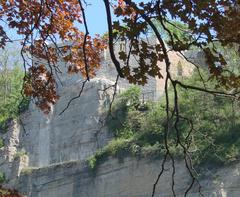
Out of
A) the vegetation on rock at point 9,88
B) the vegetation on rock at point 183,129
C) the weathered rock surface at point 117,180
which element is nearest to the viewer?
the weathered rock surface at point 117,180

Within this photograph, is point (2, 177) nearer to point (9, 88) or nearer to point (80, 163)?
point (80, 163)

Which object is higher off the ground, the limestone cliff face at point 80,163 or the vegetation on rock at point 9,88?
the vegetation on rock at point 9,88

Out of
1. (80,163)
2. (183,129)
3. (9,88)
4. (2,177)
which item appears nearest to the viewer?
(183,129)

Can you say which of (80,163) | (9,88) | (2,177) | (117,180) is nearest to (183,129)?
(117,180)

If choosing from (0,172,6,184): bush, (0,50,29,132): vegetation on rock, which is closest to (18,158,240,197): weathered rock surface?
(0,172,6,184): bush

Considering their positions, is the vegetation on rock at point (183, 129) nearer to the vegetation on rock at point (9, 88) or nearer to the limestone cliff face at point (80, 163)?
the limestone cliff face at point (80, 163)

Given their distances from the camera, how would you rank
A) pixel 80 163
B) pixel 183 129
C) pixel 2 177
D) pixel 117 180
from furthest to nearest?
pixel 2 177 < pixel 80 163 < pixel 117 180 < pixel 183 129

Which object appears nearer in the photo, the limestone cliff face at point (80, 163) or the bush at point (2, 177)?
the limestone cliff face at point (80, 163)

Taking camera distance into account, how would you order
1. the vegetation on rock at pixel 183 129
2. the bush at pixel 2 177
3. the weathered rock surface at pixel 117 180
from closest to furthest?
the weathered rock surface at pixel 117 180 < the vegetation on rock at pixel 183 129 < the bush at pixel 2 177

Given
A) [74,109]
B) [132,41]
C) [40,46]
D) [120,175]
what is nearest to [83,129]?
[74,109]

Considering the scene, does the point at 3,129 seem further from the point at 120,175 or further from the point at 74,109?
the point at 120,175

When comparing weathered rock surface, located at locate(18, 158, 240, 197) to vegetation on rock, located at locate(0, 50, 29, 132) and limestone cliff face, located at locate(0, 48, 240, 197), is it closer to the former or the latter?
limestone cliff face, located at locate(0, 48, 240, 197)

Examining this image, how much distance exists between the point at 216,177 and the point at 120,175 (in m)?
3.59

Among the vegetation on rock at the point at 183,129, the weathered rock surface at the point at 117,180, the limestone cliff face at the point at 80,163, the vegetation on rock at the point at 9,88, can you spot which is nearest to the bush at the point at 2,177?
the limestone cliff face at the point at 80,163
